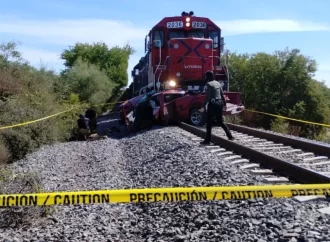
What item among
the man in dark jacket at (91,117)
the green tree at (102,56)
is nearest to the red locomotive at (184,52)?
the man in dark jacket at (91,117)

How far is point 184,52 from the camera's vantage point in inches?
713

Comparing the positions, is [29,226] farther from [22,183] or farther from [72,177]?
[72,177]

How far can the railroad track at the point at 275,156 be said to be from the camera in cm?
735

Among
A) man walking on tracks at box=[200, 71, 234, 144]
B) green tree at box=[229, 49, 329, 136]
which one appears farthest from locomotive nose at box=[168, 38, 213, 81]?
green tree at box=[229, 49, 329, 136]

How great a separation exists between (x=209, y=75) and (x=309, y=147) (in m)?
2.84

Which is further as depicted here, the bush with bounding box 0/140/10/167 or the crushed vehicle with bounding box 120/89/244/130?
the crushed vehicle with bounding box 120/89/244/130

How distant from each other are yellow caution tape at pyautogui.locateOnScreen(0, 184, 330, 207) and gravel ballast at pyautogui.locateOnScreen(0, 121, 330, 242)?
541 millimetres

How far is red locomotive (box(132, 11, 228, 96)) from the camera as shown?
18.0m

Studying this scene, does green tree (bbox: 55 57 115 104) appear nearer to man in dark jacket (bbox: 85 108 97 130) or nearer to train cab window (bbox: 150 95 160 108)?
man in dark jacket (bbox: 85 108 97 130)

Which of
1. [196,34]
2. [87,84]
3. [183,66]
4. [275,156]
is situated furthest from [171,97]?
[87,84]

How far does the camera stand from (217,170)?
8070mm

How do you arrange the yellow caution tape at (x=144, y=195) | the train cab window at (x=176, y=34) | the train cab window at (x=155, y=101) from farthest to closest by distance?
the train cab window at (x=176, y=34) < the train cab window at (x=155, y=101) < the yellow caution tape at (x=144, y=195)

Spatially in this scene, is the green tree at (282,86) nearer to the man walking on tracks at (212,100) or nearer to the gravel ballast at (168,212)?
the man walking on tracks at (212,100)

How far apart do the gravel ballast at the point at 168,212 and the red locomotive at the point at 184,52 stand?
6.27 m
